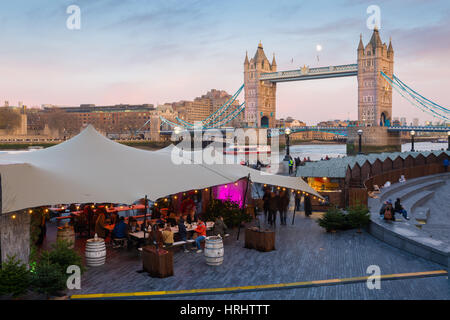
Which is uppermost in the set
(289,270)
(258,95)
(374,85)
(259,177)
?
(258,95)

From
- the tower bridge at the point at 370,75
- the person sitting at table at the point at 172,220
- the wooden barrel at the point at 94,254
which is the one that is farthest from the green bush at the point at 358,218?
the tower bridge at the point at 370,75

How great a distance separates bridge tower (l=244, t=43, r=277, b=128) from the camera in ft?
Result: 421

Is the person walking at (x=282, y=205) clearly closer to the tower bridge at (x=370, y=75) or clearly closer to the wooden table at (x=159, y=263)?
the wooden table at (x=159, y=263)

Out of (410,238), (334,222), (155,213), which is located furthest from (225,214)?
(410,238)

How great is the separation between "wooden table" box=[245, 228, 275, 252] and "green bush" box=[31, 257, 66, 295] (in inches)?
210

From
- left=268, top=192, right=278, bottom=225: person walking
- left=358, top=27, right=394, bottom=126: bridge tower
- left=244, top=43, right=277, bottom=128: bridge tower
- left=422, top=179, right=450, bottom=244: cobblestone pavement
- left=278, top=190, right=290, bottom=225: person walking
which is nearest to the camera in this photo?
left=268, top=192, right=278, bottom=225: person walking

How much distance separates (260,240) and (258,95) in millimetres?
119399

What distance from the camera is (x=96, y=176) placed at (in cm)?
1029

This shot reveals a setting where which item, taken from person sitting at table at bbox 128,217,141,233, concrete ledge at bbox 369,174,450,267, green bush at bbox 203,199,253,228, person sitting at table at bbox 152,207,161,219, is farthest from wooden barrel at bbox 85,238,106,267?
concrete ledge at bbox 369,174,450,267

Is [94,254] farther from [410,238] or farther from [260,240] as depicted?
[410,238]

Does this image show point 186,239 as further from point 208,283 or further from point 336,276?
point 336,276

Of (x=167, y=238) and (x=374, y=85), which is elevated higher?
(x=374, y=85)

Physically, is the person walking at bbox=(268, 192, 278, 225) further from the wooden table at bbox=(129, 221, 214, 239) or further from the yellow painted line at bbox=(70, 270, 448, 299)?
the yellow painted line at bbox=(70, 270, 448, 299)

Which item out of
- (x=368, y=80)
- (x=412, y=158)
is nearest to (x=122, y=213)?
(x=412, y=158)
